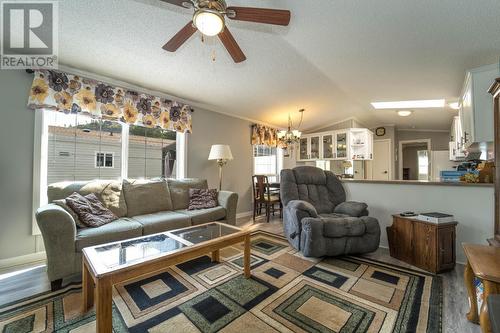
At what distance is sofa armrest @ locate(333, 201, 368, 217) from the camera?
2.73 meters

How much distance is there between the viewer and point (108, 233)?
214 cm

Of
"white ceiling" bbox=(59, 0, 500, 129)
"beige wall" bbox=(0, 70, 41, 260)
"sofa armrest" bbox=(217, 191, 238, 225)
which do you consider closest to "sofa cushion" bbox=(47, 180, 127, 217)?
Result: "beige wall" bbox=(0, 70, 41, 260)

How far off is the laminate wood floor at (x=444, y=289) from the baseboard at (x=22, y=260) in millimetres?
202

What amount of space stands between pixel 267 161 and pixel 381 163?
356 centimetres

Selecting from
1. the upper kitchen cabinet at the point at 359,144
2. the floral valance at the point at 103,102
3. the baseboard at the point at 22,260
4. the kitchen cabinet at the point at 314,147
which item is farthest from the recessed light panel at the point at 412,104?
the baseboard at the point at 22,260

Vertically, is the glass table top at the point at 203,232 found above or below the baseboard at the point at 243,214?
above

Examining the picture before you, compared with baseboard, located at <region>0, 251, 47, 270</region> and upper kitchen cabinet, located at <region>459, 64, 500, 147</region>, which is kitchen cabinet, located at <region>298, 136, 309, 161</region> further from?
baseboard, located at <region>0, 251, 47, 270</region>

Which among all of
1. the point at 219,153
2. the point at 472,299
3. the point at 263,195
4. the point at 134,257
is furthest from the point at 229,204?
the point at 472,299

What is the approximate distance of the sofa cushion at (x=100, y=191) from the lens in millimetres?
2373

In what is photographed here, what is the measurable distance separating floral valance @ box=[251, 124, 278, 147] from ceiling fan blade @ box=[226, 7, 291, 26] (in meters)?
3.58

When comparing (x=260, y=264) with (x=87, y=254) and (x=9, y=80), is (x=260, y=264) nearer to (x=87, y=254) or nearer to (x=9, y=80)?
(x=87, y=254)

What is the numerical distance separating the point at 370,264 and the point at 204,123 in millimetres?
3418

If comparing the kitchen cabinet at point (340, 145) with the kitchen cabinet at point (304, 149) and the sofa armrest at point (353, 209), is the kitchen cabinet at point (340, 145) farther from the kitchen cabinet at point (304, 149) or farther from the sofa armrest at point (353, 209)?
the sofa armrest at point (353, 209)

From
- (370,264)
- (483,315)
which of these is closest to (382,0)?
(483,315)
